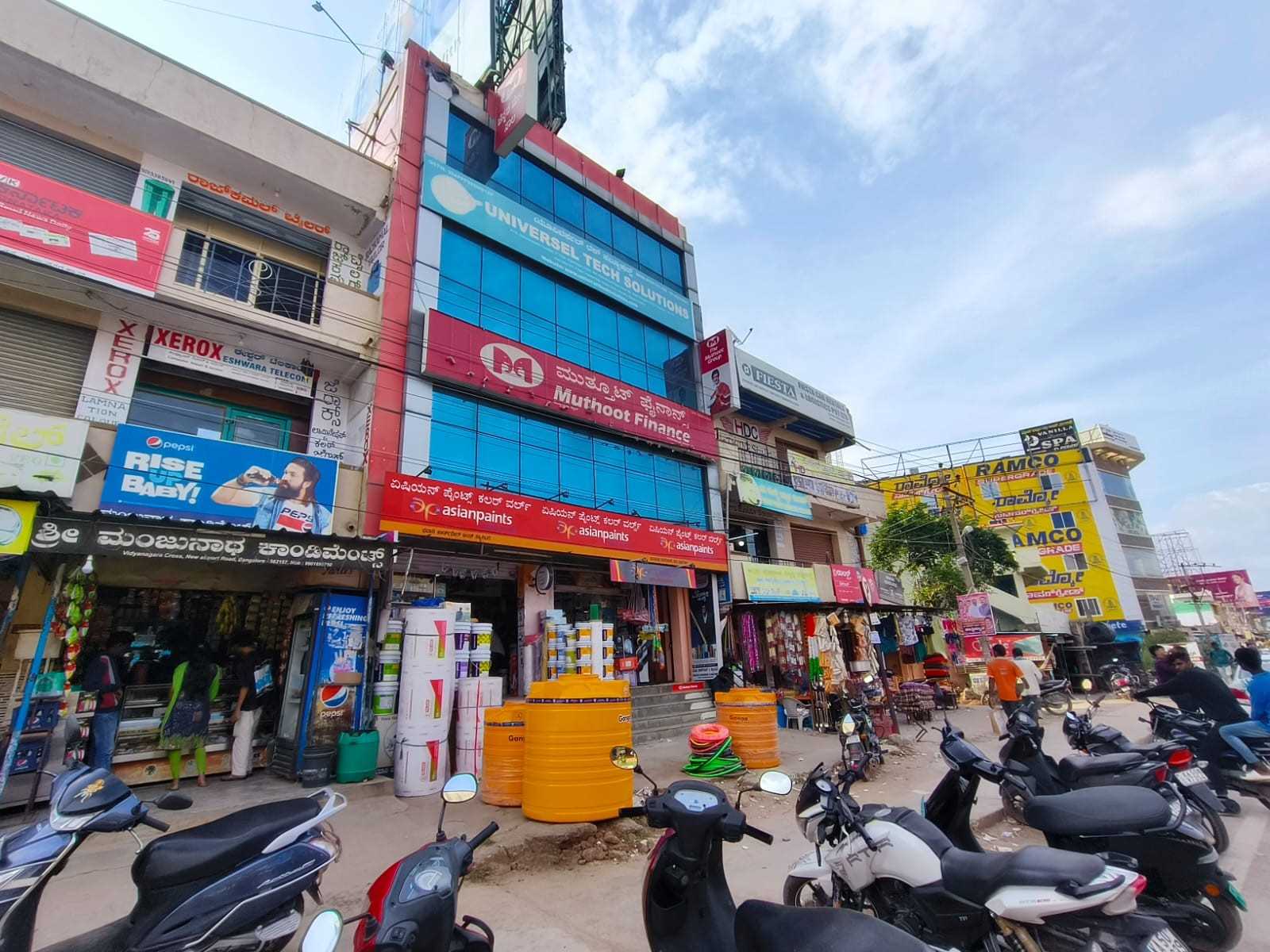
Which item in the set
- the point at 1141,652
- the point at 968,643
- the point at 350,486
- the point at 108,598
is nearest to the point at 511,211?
the point at 350,486

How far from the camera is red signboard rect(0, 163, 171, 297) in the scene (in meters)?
8.09

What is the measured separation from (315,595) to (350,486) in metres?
2.01

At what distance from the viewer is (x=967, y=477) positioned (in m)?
40.4

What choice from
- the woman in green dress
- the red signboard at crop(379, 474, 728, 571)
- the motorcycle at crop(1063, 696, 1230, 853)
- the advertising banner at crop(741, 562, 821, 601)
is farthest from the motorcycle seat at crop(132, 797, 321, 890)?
the advertising banner at crop(741, 562, 821, 601)

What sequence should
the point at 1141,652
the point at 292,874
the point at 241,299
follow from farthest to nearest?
the point at 1141,652
the point at 241,299
the point at 292,874

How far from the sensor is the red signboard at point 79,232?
8.09 meters

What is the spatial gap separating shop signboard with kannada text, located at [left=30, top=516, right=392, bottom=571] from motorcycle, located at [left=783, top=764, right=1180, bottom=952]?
7.05 m

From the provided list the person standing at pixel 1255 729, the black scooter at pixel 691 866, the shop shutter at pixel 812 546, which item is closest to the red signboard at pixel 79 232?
the black scooter at pixel 691 866

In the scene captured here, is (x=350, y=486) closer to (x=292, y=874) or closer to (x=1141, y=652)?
(x=292, y=874)

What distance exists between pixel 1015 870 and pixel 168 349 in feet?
41.2

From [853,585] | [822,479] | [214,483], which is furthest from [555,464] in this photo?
[822,479]

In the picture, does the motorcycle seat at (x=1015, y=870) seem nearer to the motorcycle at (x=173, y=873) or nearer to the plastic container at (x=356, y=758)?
the motorcycle at (x=173, y=873)

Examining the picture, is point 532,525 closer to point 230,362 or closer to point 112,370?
point 230,362

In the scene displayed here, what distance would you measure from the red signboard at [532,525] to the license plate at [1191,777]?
9472mm
